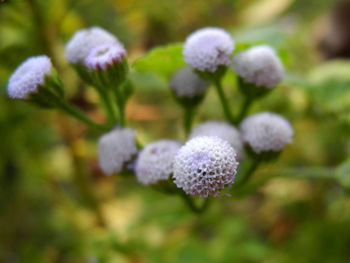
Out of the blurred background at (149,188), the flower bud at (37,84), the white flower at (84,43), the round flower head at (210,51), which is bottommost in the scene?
the blurred background at (149,188)

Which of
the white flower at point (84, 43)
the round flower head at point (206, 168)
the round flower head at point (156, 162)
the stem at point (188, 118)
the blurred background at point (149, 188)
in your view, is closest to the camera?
the round flower head at point (206, 168)

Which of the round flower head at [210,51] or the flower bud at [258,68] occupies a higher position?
the round flower head at [210,51]

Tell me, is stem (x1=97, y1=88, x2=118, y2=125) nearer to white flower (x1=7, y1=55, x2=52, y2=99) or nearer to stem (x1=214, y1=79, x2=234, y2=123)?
white flower (x1=7, y1=55, x2=52, y2=99)

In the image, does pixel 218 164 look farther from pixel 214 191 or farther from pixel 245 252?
pixel 245 252

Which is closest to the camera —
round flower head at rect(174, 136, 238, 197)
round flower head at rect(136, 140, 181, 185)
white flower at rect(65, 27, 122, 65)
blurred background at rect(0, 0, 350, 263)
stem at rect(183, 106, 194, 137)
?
round flower head at rect(174, 136, 238, 197)

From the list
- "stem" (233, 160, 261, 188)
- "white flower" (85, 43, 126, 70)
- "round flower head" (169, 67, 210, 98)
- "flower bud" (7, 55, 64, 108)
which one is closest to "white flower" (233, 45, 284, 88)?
"round flower head" (169, 67, 210, 98)

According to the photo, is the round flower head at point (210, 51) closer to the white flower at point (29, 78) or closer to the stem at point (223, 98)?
the stem at point (223, 98)

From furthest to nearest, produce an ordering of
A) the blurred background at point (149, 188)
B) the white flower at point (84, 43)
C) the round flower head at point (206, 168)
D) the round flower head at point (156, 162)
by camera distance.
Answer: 1. the blurred background at point (149, 188)
2. the white flower at point (84, 43)
3. the round flower head at point (156, 162)
4. the round flower head at point (206, 168)

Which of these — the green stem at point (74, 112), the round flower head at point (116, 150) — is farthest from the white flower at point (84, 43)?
the round flower head at point (116, 150)
